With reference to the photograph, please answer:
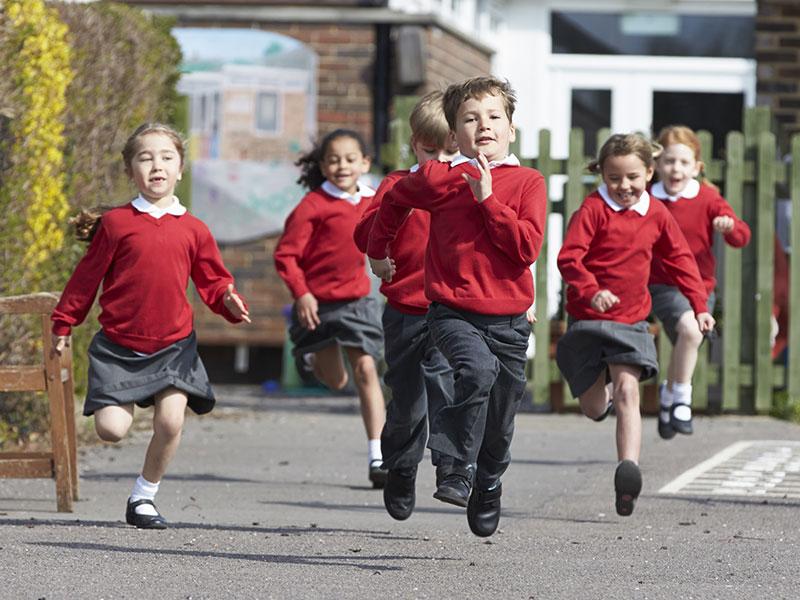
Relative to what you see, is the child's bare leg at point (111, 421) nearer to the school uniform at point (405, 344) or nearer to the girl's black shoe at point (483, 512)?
the school uniform at point (405, 344)

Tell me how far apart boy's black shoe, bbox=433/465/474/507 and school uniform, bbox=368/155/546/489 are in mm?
35

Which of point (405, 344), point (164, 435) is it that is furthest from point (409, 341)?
point (164, 435)

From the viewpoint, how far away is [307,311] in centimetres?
828

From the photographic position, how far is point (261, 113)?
49.2 feet

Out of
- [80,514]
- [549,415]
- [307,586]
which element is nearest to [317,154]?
[80,514]

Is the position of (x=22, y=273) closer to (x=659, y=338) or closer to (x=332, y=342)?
(x=332, y=342)

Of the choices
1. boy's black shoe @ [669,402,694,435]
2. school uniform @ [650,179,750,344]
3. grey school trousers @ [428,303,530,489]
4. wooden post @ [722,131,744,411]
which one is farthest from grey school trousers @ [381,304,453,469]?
wooden post @ [722,131,744,411]

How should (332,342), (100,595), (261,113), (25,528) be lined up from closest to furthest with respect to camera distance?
(100,595), (25,528), (332,342), (261,113)

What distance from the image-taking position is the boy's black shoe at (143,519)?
21.7 ft

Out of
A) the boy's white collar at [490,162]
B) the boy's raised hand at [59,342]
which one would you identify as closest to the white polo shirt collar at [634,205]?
the boy's white collar at [490,162]

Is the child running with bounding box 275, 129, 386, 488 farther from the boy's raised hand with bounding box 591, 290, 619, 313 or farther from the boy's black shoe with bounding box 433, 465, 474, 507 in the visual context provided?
the boy's black shoe with bounding box 433, 465, 474, 507

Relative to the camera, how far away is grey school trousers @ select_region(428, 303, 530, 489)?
19.1 feet

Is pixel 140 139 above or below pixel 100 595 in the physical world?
above

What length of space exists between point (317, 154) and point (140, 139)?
1.87 metres
